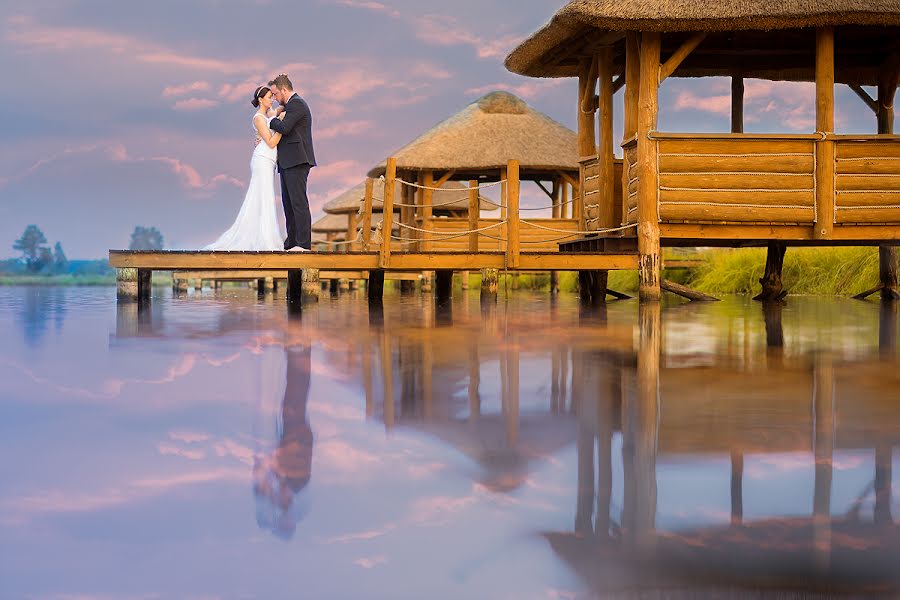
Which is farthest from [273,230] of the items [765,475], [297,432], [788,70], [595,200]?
[765,475]

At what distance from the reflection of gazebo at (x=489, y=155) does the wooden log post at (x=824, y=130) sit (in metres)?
10.3

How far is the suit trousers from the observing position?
41.0 ft

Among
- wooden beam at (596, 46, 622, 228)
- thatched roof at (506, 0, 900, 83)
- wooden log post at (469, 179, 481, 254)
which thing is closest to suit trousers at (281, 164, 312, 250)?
wooden log post at (469, 179, 481, 254)

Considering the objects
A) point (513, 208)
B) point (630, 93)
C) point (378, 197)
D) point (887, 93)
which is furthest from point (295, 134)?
point (378, 197)

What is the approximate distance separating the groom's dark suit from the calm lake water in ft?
22.0

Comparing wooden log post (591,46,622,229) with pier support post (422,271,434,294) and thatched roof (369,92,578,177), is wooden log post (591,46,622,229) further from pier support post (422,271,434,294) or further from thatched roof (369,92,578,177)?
pier support post (422,271,434,294)

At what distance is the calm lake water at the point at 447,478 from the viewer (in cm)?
191

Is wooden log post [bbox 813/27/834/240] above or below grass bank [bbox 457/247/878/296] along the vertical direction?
above

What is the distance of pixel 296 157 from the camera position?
12422 mm

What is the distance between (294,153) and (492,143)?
1193 centimetres

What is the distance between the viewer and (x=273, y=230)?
1346 cm

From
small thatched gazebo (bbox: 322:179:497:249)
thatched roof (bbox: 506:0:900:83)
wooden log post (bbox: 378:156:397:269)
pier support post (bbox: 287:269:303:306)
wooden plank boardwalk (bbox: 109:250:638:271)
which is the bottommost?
pier support post (bbox: 287:269:303:306)

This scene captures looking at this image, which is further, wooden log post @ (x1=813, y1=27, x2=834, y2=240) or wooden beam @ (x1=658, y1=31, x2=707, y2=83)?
wooden log post @ (x1=813, y1=27, x2=834, y2=240)

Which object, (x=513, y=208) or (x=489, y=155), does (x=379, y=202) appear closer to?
(x=489, y=155)
